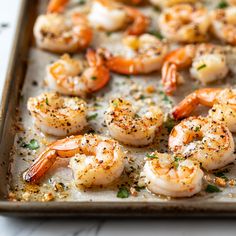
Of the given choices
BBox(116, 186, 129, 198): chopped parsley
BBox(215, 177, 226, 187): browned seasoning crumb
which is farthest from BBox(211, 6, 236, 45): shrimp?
BBox(116, 186, 129, 198): chopped parsley

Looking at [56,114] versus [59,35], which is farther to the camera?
[59,35]

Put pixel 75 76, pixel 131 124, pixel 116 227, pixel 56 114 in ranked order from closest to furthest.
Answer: pixel 116 227 < pixel 131 124 < pixel 56 114 < pixel 75 76

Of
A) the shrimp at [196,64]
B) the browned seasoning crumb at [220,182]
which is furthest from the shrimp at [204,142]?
the shrimp at [196,64]

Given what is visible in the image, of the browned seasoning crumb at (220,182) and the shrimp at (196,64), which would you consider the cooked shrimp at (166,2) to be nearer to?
the shrimp at (196,64)

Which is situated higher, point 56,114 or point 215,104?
point 215,104

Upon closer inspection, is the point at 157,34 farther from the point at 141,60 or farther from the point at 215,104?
the point at 215,104

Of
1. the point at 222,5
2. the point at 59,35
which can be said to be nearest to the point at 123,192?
the point at 59,35

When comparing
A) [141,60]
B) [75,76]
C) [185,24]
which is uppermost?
[185,24]
